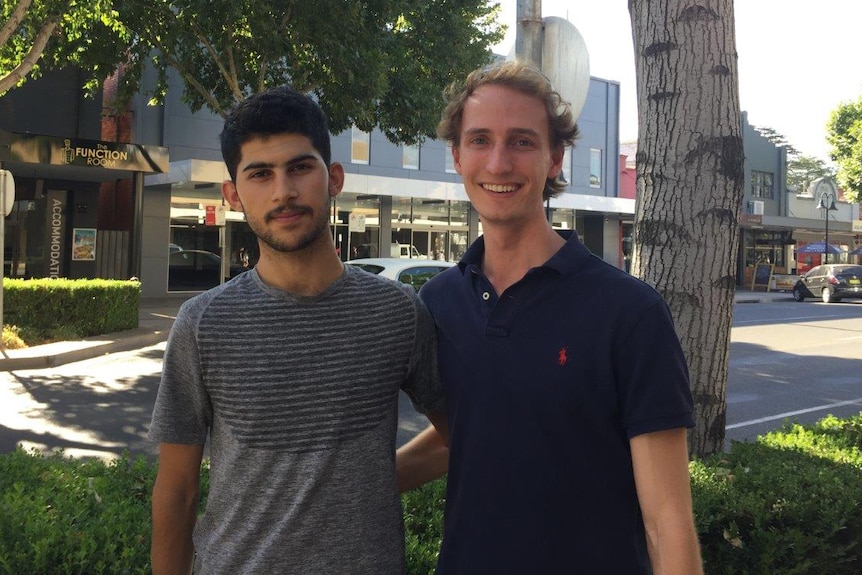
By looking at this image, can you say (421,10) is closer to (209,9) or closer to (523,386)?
(209,9)

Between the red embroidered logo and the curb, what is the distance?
10.9m

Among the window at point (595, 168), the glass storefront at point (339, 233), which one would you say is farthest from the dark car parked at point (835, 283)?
the glass storefront at point (339, 233)

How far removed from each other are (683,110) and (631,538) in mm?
2433

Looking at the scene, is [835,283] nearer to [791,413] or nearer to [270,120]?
[791,413]

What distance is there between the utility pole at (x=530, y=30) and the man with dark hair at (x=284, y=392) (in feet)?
16.9

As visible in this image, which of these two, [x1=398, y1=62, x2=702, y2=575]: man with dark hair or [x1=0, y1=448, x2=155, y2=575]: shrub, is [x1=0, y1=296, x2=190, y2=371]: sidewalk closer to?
[x1=0, y1=448, x2=155, y2=575]: shrub

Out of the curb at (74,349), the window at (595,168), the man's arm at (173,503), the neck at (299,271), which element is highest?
the window at (595,168)

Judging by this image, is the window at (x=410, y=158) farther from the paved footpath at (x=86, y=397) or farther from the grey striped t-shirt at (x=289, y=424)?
the grey striped t-shirt at (x=289, y=424)

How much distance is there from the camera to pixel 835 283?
3114cm

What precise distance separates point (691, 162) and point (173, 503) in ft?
9.01

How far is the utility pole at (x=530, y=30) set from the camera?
22.1ft

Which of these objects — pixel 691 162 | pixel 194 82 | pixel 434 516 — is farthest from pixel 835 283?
pixel 434 516

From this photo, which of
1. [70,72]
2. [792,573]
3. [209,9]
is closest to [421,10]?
[209,9]

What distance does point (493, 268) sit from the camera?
6.65 ft
